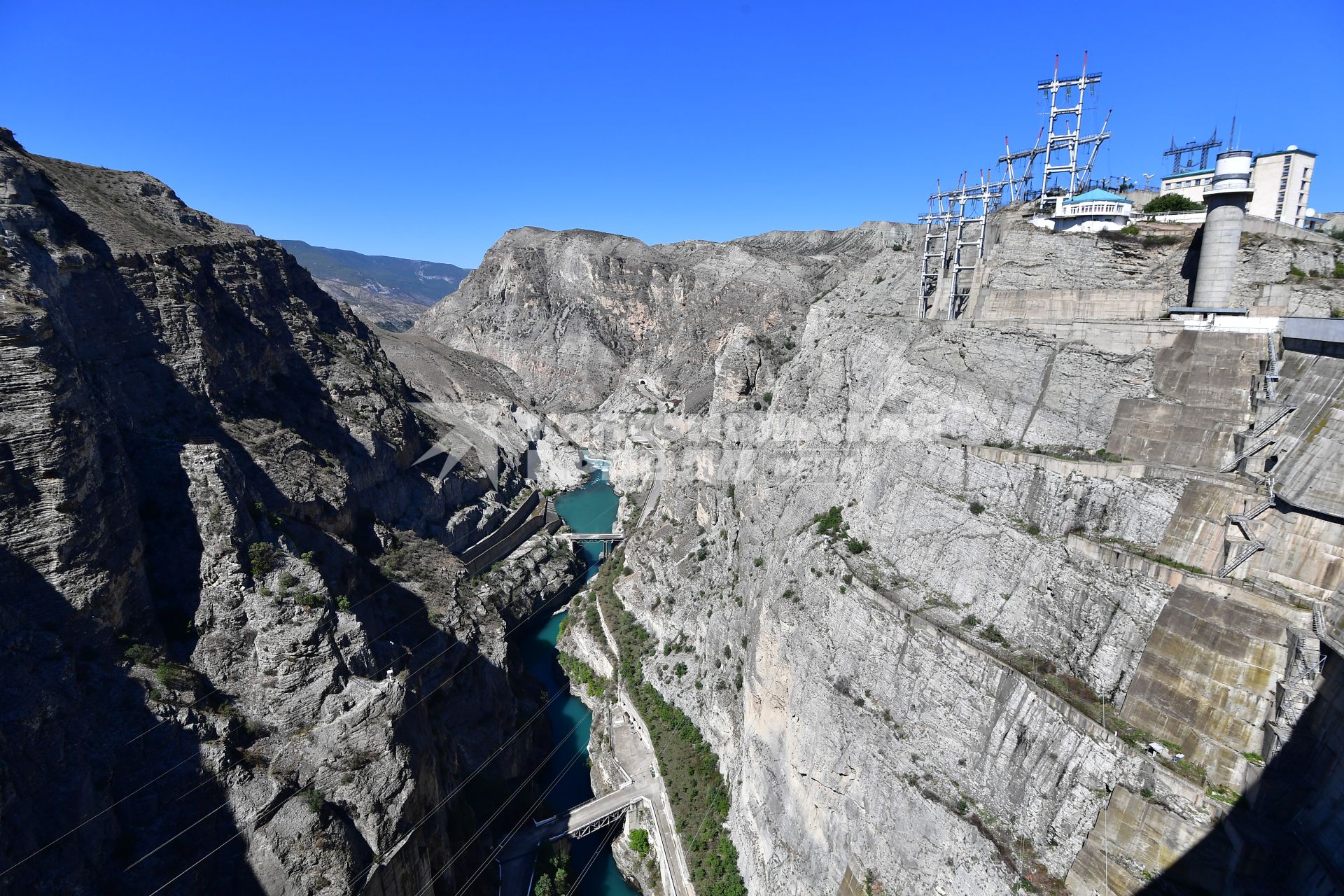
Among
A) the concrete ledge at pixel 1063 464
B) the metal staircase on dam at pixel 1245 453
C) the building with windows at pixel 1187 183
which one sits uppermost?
the building with windows at pixel 1187 183

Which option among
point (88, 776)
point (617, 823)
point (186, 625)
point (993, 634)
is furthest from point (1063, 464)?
point (186, 625)

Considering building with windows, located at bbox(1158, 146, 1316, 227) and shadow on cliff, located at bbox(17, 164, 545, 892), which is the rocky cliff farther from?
shadow on cliff, located at bbox(17, 164, 545, 892)

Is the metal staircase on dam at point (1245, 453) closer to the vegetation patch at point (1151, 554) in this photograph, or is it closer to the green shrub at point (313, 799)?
the vegetation patch at point (1151, 554)

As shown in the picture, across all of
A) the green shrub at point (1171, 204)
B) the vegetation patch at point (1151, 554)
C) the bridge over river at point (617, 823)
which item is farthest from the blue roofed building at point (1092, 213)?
the bridge over river at point (617, 823)

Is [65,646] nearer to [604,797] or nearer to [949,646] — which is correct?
[604,797]

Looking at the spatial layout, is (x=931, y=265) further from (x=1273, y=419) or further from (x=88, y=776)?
(x=88, y=776)
